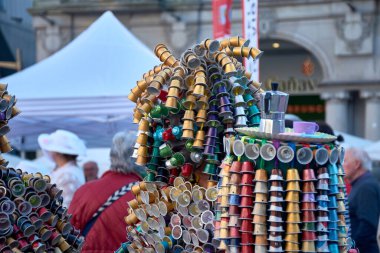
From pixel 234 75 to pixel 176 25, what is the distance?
49.5ft

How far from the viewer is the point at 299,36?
17.1 m

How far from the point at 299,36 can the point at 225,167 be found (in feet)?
50.0

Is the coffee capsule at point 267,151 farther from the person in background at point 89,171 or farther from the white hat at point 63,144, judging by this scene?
the person in background at point 89,171

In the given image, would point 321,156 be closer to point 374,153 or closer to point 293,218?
point 293,218

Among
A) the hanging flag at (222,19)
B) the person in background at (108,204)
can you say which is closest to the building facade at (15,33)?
the hanging flag at (222,19)

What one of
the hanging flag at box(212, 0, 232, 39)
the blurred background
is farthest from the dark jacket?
the blurred background

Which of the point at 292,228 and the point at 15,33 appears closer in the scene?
the point at 292,228

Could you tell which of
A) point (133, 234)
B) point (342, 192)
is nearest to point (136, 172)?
point (133, 234)

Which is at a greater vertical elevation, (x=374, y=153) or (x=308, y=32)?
(x=308, y=32)

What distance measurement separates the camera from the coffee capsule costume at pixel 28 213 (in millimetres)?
2672

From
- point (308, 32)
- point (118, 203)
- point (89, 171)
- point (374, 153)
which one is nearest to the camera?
point (118, 203)

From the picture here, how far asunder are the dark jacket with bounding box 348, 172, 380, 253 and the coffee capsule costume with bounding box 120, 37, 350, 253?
2.73 meters

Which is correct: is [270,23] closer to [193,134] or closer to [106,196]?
[106,196]

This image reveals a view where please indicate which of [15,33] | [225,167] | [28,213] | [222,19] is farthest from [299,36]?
[225,167]
